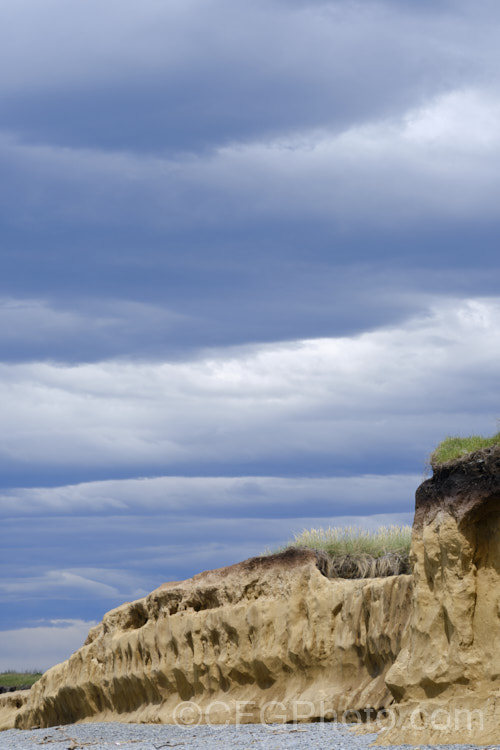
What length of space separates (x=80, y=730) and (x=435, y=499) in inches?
537

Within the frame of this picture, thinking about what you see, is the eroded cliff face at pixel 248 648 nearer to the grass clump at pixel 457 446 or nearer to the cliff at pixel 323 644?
the cliff at pixel 323 644

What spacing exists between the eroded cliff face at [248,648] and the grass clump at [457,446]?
305 cm

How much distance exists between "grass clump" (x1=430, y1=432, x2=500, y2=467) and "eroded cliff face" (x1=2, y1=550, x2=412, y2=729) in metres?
3.05

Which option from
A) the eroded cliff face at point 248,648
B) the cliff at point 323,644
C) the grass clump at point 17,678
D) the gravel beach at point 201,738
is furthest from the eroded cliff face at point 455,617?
the grass clump at point 17,678

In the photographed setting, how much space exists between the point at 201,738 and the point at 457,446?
7.47 metres

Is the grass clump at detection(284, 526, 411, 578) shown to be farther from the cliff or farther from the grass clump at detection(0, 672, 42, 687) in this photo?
the grass clump at detection(0, 672, 42, 687)

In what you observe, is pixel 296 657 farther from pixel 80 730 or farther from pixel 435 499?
pixel 80 730

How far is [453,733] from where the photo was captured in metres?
11.3

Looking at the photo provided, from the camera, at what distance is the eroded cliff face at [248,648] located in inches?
627

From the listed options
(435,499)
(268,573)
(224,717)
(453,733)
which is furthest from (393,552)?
(453,733)

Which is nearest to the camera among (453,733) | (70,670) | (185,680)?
(453,733)

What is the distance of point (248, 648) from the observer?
738 inches

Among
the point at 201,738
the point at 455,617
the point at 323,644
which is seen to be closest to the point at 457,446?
the point at 455,617

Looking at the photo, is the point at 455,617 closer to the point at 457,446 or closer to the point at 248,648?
the point at 457,446
